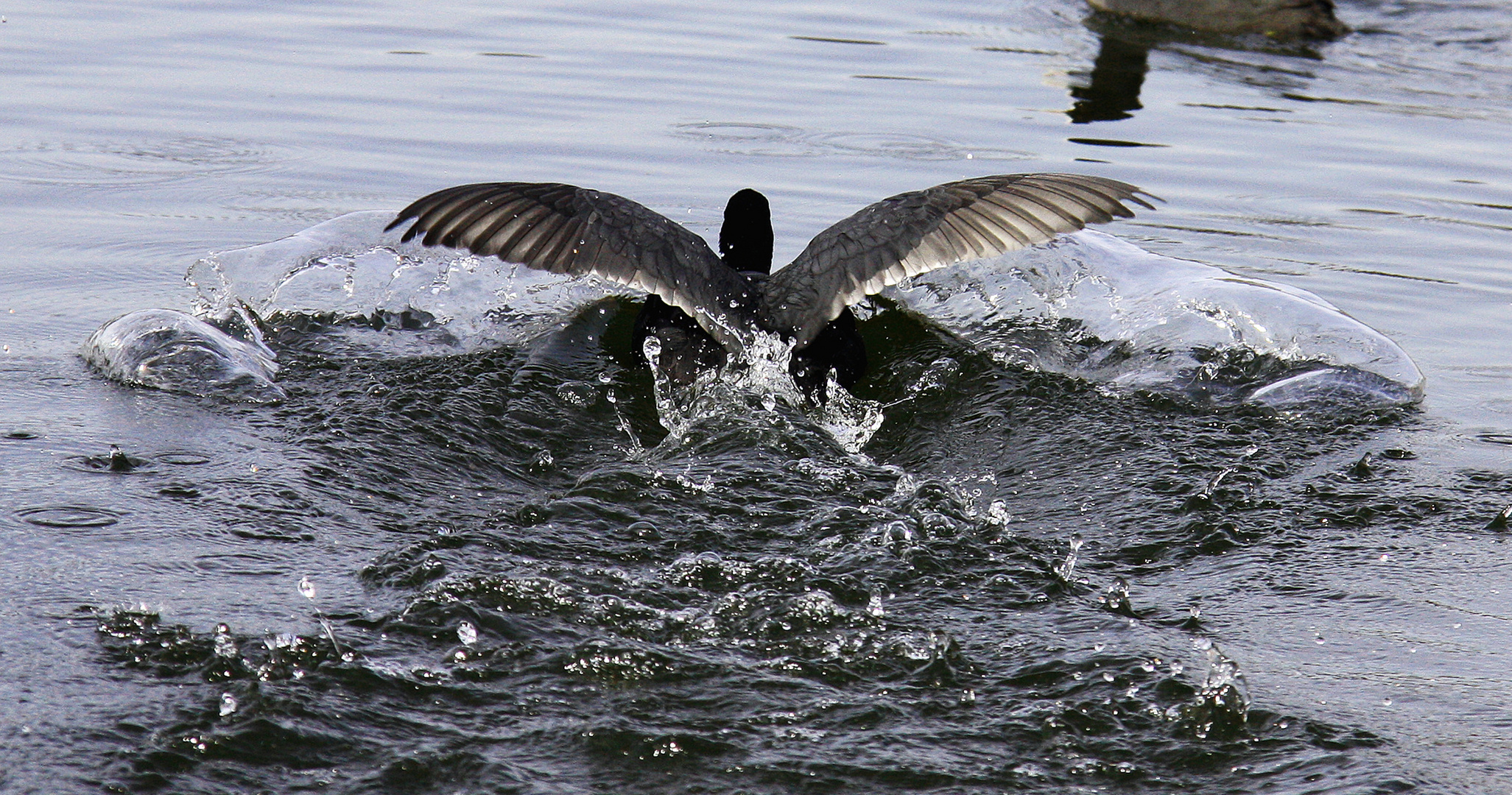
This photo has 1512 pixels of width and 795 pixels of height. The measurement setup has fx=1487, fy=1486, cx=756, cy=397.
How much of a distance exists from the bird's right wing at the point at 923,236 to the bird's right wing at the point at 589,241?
0.21 meters

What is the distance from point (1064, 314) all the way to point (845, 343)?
1325 millimetres

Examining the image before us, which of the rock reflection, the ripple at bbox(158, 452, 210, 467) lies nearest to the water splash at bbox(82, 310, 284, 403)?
the ripple at bbox(158, 452, 210, 467)

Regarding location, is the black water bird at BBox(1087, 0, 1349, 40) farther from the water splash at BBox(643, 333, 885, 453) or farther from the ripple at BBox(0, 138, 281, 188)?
the water splash at BBox(643, 333, 885, 453)

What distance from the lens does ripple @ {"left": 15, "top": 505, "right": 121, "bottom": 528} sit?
373 centimetres

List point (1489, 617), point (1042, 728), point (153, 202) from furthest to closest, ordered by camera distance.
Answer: point (153, 202) → point (1489, 617) → point (1042, 728)

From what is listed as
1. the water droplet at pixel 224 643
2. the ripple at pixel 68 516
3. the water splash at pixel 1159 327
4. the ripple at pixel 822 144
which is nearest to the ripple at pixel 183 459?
the ripple at pixel 68 516

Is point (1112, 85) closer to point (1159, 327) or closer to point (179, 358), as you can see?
point (1159, 327)

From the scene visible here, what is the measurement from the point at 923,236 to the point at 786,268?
51 centimetres

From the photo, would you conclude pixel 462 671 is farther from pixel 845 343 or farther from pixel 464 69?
pixel 464 69

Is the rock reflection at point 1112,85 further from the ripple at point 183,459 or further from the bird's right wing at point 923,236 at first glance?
the ripple at point 183,459

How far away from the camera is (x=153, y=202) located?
742 cm

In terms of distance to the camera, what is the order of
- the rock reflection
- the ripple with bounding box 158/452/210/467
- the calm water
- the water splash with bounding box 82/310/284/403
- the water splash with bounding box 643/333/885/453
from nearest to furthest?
the calm water → the ripple with bounding box 158/452/210/467 → the water splash with bounding box 643/333/885/453 → the water splash with bounding box 82/310/284/403 → the rock reflection

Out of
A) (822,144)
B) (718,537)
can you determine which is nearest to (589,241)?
(718,537)

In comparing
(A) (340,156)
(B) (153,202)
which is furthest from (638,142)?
(B) (153,202)
